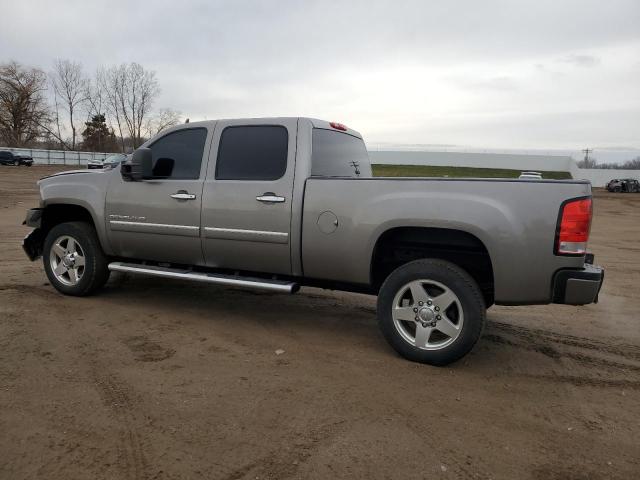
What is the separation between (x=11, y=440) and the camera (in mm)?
2717

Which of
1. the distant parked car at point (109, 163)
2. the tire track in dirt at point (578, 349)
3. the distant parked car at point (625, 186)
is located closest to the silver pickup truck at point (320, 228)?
the distant parked car at point (109, 163)

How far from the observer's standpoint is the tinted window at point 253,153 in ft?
15.3

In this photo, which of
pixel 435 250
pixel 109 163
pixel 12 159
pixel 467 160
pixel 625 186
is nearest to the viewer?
pixel 435 250

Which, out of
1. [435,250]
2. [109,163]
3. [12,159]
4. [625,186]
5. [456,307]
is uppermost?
[12,159]

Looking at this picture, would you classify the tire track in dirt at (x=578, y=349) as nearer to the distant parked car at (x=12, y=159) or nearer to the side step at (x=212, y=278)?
the side step at (x=212, y=278)

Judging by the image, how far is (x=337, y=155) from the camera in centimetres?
514

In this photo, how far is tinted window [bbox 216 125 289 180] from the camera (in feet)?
15.3

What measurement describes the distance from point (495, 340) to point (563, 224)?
162cm

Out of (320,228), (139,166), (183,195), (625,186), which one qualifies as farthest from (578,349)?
(625,186)

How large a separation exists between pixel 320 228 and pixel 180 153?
1849 mm

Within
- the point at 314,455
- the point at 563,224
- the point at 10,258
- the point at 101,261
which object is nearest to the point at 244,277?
the point at 101,261

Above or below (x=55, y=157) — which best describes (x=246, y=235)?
below

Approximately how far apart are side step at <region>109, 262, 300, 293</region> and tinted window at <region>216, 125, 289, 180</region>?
0.93 meters

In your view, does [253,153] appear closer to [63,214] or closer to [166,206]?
[166,206]
